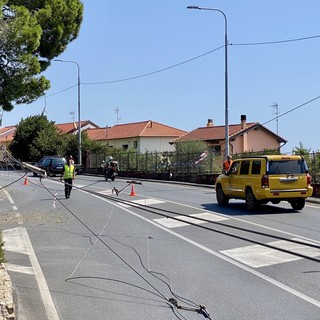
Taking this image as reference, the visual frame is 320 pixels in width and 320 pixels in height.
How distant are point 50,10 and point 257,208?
10.3 m

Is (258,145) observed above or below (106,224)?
above

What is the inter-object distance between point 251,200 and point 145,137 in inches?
2191

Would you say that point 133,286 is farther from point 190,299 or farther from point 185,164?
point 185,164

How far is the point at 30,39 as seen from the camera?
1677 centimetres

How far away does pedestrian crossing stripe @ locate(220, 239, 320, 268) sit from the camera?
8.56 metres

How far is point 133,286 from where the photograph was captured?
23.5 ft

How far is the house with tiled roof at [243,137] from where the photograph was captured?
192 feet

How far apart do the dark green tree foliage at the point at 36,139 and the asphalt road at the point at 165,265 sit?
4890 cm

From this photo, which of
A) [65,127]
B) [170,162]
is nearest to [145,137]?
[65,127]

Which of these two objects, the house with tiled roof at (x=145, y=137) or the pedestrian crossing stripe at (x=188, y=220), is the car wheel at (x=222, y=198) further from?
the house with tiled roof at (x=145, y=137)

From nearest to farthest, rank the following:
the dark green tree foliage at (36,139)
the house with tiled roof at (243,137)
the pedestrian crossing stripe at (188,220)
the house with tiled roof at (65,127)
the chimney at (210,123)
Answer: the pedestrian crossing stripe at (188,220) → the house with tiled roof at (243,137) → the dark green tree foliage at (36,139) → the chimney at (210,123) → the house with tiled roof at (65,127)

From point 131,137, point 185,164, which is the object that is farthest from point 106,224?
point 131,137

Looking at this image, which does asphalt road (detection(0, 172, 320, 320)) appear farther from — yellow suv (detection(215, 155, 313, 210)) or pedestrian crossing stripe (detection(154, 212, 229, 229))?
yellow suv (detection(215, 155, 313, 210))

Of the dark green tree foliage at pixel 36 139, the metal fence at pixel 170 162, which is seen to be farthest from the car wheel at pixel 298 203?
the dark green tree foliage at pixel 36 139
